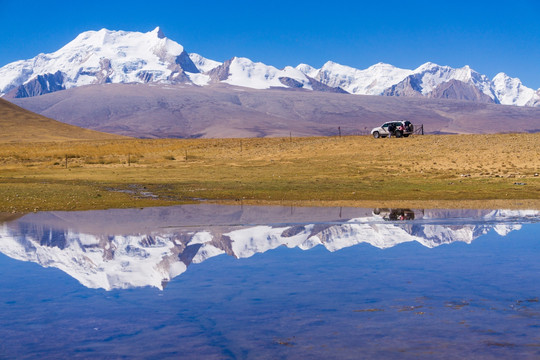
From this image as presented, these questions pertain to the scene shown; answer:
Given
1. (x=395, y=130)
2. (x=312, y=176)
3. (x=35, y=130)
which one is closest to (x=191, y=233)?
(x=312, y=176)

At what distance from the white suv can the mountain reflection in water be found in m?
42.7

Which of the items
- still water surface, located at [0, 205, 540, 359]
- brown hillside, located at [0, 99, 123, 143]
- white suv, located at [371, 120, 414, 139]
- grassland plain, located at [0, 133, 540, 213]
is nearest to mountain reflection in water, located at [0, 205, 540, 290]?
still water surface, located at [0, 205, 540, 359]

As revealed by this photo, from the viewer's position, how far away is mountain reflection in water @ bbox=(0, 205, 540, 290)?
13414 millimetres

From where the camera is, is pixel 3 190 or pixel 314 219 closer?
pixel 314 219

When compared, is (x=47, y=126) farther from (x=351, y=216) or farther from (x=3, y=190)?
(x=351, y=216)

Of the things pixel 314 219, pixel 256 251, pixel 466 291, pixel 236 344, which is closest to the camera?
pixel 236 344

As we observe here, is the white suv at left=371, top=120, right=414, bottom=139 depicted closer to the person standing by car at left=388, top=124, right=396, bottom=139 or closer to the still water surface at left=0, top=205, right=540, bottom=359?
the person standing by car at left=388, top=124, right=396, bottom=139

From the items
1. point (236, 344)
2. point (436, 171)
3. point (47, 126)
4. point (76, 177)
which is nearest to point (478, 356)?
point (236, 344)

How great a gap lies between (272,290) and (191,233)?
6779 mm

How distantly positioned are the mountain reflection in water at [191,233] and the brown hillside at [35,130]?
5378 inches

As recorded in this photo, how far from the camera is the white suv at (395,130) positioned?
212ft

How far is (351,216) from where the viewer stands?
21.2 metres

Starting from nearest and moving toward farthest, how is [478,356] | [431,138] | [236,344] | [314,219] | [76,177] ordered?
[478,356]
[236,344]
[314,219]
[76,177]
[431,138]

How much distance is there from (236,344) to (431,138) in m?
53.5
